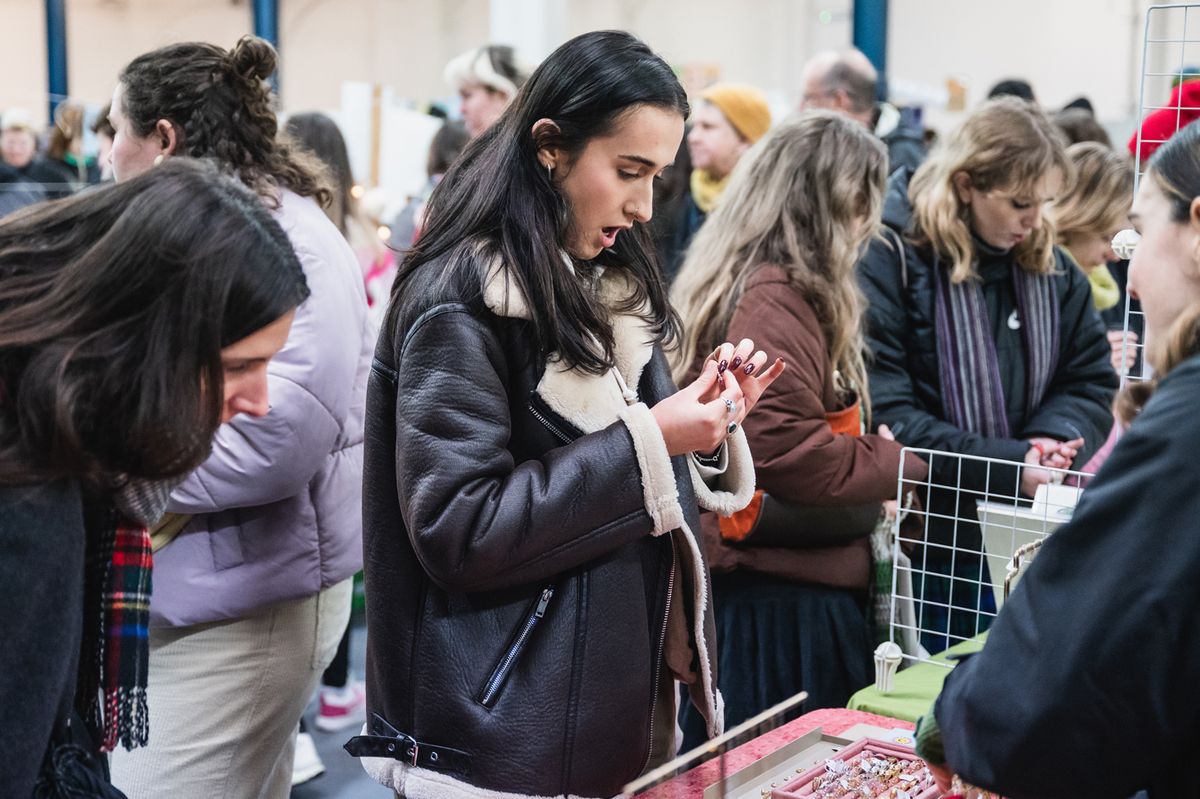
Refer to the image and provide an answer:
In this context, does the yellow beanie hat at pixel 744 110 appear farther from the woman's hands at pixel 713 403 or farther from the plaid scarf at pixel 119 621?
the plaid scarf at pixel 119 621

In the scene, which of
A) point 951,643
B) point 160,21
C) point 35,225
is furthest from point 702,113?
point 160,21

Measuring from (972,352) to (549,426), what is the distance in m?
1.32

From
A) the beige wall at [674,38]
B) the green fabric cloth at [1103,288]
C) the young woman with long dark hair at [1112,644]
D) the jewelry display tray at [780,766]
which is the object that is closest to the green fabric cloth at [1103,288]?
the green fabric cloth at [1103,288]

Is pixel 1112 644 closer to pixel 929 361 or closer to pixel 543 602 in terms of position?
pixel 543 602

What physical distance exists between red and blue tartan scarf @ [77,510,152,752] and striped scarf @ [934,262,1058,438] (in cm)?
173

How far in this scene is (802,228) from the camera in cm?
229

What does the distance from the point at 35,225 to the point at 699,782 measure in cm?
94

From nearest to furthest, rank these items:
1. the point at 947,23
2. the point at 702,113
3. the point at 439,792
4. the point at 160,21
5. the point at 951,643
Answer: the point at 439,792 < the point at 951,643 < the point at 702,113 < the point at 947,23 < the point at 160,21

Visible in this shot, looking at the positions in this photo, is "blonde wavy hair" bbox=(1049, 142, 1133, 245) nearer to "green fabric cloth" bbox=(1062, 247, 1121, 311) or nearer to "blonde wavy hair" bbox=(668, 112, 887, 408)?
"green fabric cloth" bbox=(1062, 247, 1121, 311)

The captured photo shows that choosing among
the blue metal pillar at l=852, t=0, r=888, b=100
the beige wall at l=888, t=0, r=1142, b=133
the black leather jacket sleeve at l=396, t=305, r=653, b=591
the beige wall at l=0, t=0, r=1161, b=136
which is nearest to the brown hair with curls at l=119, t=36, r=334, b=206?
the black leather jacket sleeve at l=396, t=305, r=653, b=591

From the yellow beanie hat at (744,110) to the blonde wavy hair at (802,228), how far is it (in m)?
1.67

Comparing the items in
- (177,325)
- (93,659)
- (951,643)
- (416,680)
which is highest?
(177,325)

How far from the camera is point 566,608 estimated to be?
148 cm

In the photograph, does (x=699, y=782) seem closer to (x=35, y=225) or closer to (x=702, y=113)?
(x=35, y=225)
